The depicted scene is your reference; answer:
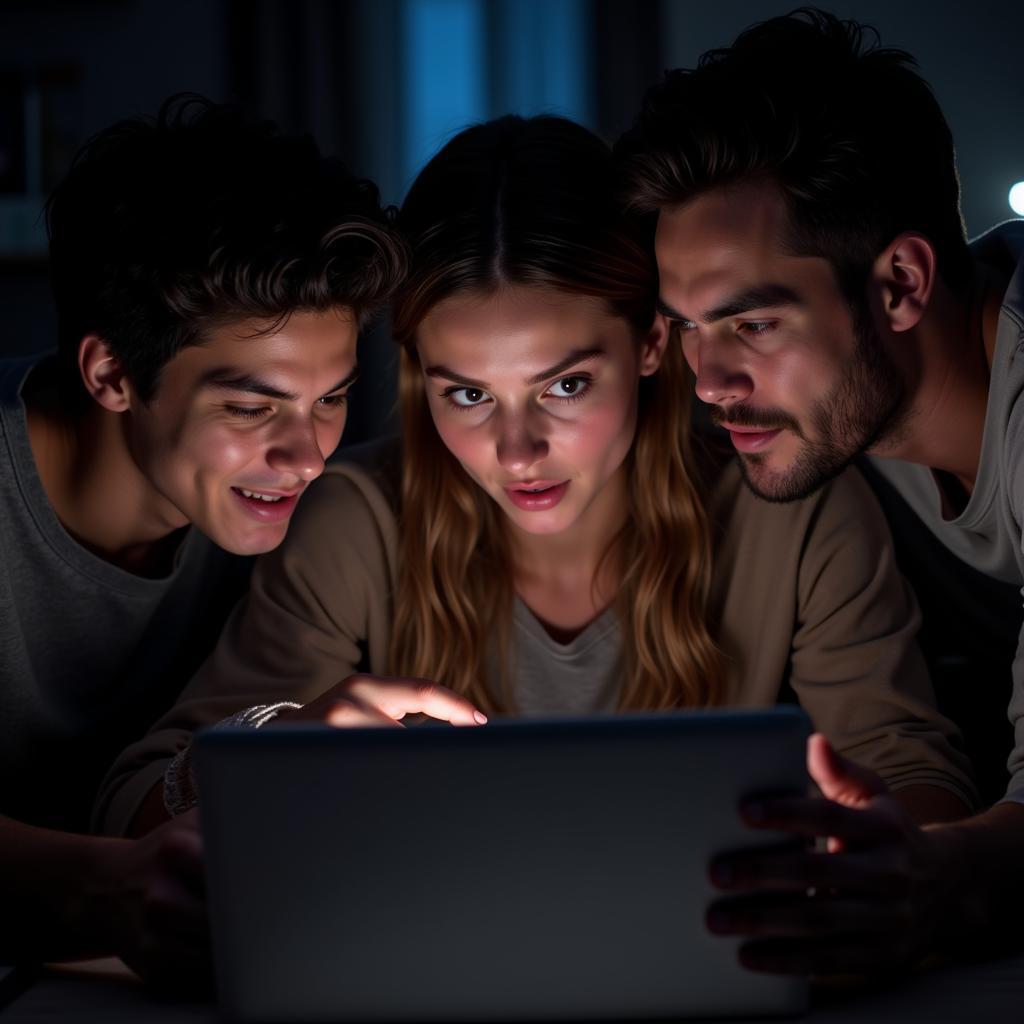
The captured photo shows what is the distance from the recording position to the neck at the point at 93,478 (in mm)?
1699

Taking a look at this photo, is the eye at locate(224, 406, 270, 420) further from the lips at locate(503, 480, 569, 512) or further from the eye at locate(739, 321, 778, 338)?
the eye at locate(739, 321, 778, 338)

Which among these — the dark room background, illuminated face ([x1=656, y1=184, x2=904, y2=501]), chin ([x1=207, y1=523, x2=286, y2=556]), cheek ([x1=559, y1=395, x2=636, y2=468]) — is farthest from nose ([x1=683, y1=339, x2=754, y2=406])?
the dark room background

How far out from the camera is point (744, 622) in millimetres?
1689

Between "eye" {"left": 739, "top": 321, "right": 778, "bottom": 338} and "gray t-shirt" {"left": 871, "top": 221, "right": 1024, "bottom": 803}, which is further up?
"eye" {"left": 739, "top": 321, "right": 778, "bottom": 338}

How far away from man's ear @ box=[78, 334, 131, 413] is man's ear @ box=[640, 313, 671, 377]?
713mm

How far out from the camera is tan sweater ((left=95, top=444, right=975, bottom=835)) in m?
1.52

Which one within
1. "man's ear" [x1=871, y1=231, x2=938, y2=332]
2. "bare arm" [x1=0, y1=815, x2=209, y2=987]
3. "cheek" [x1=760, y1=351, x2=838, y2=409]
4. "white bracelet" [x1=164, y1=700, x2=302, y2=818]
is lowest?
"bare arm" [x1=0, y1=815, x2=209, y2=987]

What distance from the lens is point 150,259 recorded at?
1531 millimetres

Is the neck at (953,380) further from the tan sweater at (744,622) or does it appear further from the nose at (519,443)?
the nose at (519,443)

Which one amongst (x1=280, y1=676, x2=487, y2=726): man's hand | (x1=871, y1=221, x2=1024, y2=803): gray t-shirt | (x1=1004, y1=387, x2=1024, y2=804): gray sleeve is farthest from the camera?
(x1=871, y1=221, x2=1024, y2=803): gray t-shirt

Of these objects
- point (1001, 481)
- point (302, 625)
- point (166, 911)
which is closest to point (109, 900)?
point (166, 911)

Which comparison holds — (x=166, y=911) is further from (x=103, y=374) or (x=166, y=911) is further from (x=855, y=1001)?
(x=103, y=374)

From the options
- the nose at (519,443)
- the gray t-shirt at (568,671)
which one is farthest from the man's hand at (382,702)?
the gray t-shirt at (568,671)

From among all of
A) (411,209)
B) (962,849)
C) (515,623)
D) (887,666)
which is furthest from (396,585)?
(962,849)
